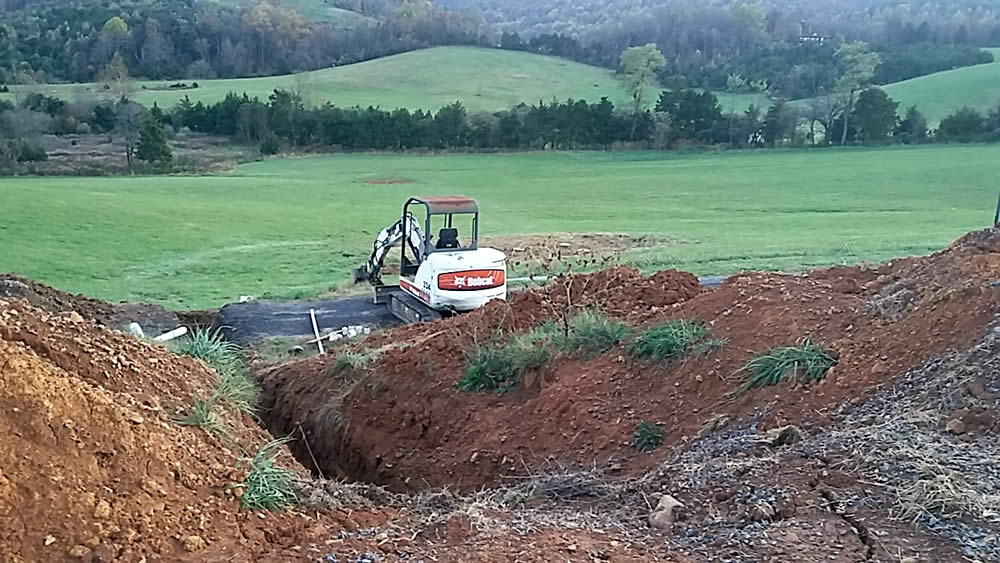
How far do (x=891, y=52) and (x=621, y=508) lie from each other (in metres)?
107

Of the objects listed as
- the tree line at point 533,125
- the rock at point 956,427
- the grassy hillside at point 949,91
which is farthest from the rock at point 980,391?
the grassy hillside at point 949,91

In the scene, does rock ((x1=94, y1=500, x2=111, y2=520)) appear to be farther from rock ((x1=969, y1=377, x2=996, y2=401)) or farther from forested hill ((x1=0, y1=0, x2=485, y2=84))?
forested hill ((x1=0, y1=0, x2=485, y2=84))

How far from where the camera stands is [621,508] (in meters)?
6.01

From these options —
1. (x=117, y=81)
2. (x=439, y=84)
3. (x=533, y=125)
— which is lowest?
(x=533, y=125)

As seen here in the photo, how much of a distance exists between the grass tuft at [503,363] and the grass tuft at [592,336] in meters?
0.24

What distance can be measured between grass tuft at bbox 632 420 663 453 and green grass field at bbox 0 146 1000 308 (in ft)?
47.5

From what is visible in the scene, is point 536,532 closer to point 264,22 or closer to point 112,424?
point 112,424

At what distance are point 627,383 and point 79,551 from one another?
562 centimetres

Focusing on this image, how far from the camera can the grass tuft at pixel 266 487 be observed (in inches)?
213

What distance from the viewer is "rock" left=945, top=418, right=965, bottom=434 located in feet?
20.6

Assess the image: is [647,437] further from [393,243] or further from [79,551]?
[393,243]

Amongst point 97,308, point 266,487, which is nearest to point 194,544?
point 266,487

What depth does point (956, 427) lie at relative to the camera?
20.6ft

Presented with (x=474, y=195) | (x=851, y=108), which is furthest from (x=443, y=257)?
(x=851, y=108)
